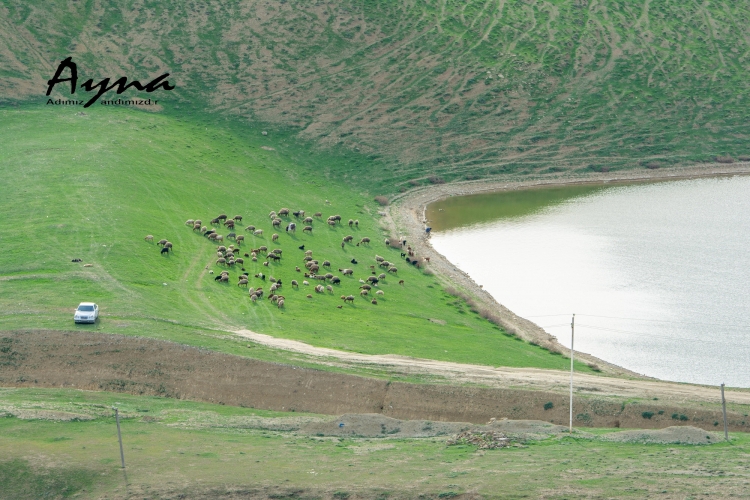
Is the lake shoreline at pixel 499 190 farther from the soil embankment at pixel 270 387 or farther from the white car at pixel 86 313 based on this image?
the white car at pixel 86 313

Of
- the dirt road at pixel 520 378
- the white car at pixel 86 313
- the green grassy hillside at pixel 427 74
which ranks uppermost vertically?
the green grassy hillside at pixel 427 74

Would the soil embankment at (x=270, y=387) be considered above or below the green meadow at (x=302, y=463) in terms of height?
above

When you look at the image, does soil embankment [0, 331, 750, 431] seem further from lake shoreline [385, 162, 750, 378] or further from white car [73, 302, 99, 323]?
lake shoreline [385, 162, 750, 378]

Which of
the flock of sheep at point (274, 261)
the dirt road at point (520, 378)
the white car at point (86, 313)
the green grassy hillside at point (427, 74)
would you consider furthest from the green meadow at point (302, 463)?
the green grassy hillside at point (427, 74)

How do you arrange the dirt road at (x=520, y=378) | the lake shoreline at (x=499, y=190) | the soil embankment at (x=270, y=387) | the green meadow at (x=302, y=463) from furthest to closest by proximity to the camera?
the lake shoreline at (x=499, y=190) → the dirt road at (x=520, y=378) → the soil embankment at (x=270, y=387) → the green meadow at (x=302, y=463)

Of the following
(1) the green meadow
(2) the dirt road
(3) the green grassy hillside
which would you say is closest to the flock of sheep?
(2) the dirt road

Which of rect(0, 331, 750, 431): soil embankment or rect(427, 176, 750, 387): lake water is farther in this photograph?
rect(427, 176, 750, 387): lake water

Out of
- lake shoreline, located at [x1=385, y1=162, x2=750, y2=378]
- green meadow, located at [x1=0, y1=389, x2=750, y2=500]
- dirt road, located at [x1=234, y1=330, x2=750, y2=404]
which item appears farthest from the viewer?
lake shoreline, located at [x1=385, y1=162, x2=750, y2=378]
